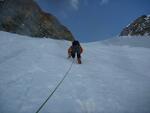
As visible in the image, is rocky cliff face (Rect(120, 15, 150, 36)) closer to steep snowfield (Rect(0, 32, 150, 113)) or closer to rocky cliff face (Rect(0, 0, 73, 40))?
rocky cliff face (Rect(0, 0, 73, 40))

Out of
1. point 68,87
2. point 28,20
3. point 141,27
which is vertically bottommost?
point 68,87

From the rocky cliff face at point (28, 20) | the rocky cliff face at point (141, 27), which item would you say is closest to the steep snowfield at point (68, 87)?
the rocky cliff face at point (28, 20)

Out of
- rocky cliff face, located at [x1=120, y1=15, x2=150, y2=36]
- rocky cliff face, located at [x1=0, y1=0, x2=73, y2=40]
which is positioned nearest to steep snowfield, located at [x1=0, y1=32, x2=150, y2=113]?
rocky cliff face, located at [x1=0, y1=0, x2=73, y2=40]

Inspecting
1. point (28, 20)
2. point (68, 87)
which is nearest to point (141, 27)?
point (28, 20)

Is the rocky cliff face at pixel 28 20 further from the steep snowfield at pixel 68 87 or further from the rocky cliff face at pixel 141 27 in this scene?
the rocky cliff face at pixel 141 27

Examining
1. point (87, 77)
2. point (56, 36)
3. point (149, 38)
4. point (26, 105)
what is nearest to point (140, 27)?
point (56, 36)

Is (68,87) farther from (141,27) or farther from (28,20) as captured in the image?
(141,27)

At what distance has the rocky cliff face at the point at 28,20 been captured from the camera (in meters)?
27.4

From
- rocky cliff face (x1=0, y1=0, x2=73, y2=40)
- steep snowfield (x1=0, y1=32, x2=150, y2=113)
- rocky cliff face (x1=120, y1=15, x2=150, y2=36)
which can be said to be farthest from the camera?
rocky cliff face (x1=120, y1=15, x2=150, y2=36)

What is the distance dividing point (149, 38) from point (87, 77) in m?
13.9

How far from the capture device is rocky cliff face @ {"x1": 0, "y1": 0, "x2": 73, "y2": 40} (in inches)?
1078

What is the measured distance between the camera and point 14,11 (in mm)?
28875

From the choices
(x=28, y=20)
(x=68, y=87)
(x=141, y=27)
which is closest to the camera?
(x=68, y=87)

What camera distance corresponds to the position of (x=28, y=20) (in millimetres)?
29578
